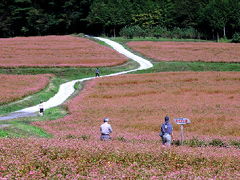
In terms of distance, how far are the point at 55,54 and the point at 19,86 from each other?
3435 centimetres

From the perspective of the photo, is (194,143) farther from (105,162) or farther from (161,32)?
(161,32)

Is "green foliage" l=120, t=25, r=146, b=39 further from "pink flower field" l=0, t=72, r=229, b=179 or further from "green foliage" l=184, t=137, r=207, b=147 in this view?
"green foliage" l=184, t=137, r=207, b=147

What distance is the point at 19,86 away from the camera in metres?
50.9

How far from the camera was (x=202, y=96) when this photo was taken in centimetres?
3969

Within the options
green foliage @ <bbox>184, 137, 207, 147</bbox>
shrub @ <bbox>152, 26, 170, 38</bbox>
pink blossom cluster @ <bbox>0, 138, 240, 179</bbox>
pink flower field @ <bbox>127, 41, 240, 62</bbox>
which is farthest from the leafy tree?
pink blossom cluster @ <bbox>0, 138, 240, 179</bbox>

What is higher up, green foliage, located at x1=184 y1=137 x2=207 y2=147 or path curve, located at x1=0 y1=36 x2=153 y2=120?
green foliage, located at x1=184 y1=137 x2=207 y2=147

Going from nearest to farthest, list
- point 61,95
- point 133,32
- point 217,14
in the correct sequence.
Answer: point 61,95, point 217,14, point 133,32

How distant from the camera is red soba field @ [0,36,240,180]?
11.7 m

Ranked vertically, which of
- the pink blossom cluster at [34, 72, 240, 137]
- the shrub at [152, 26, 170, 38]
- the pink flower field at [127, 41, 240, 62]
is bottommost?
the pink blossom cluster at [34, 72, 240, 137]

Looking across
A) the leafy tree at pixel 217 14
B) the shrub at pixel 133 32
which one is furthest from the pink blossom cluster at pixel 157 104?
the leafy tree at pixel 217 14

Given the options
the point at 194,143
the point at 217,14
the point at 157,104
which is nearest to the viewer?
the point at 194,143

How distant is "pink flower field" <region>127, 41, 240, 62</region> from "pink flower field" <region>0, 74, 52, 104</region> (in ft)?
91.7

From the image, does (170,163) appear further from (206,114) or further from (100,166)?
(206,114)

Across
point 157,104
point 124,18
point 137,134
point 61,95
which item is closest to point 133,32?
point 124,18
